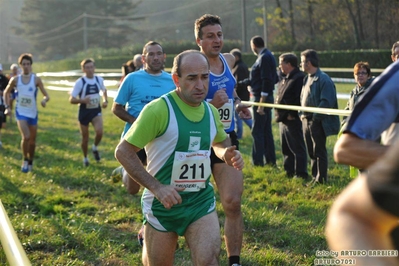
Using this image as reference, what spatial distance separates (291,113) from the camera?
10.1 m

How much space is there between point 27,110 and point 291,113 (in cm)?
508

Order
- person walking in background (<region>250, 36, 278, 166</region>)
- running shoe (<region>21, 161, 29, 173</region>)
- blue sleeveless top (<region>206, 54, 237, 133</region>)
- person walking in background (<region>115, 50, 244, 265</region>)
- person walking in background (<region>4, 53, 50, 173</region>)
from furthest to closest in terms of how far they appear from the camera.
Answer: person walking in background (<region>4, 53, 50, 173</region>) < running shoe (<region>21, 161, 29, 173</region>) < person walking in background (<region>250, 36, 278, 166</region>) < blue sleeveless top (<region>206, 54, 237, 133</region>) < person walking in background (<region>115, 50, 244, 265</region>)

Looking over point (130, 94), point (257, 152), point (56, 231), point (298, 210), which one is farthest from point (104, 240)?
point (257, 152)

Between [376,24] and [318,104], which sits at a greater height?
[376,24]

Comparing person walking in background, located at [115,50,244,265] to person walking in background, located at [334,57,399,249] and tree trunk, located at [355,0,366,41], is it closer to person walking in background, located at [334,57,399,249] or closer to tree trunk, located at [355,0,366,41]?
person walking in background, located at [334,57,399,249]

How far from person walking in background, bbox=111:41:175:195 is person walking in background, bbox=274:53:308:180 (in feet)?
10.4

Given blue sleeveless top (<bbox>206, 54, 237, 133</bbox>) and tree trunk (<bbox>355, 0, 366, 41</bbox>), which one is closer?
blue sleeveless top (<bbox>206, 54, 237, 133</bbox>)

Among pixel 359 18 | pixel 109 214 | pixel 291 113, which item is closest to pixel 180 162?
pixel 109 214

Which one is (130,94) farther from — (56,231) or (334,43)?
(334,43)

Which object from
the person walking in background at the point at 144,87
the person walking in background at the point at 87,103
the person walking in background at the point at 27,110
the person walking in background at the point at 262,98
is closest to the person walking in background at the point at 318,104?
the person walking in background at the point at 262,98

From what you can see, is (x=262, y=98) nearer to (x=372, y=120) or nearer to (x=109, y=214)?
(x=109, y=214)

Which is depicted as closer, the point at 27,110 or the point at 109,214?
the point at 109,214

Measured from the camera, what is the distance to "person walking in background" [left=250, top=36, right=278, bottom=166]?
35.5 ft

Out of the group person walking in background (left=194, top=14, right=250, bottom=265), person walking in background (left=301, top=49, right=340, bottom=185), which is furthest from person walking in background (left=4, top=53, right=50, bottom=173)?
person walking in background (left=194, top=14, right=250, bottom=265)
